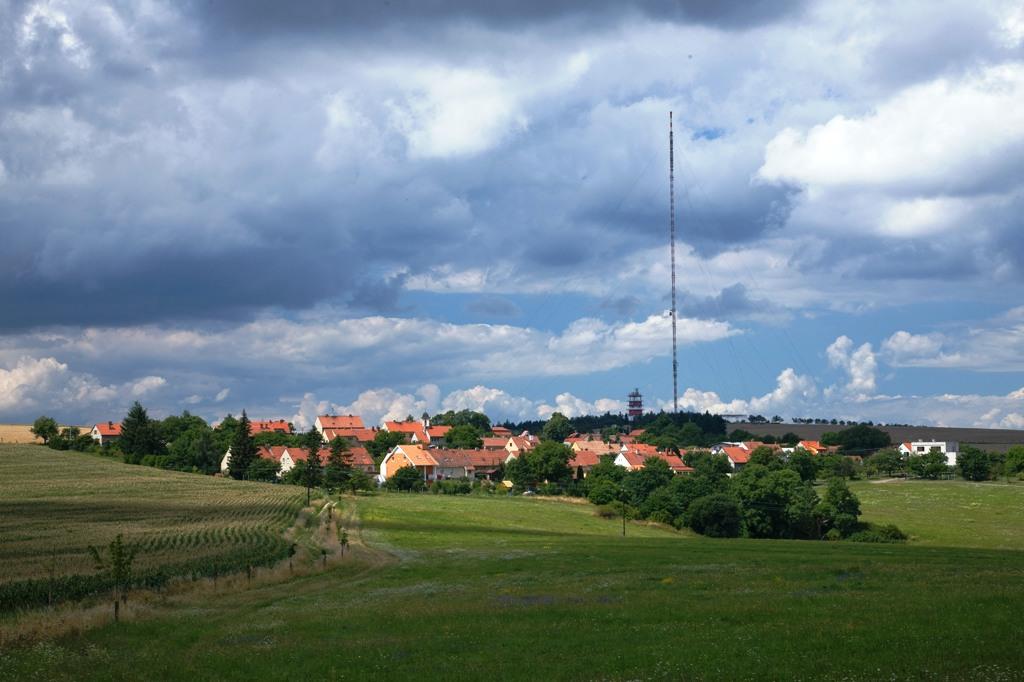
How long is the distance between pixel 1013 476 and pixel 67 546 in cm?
17669

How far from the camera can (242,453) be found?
187 meters

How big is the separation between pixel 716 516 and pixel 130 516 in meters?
69.0

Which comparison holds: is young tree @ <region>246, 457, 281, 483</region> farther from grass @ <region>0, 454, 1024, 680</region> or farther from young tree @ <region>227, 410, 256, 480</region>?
grass @ <region>0, 454, 1024, 680</region>

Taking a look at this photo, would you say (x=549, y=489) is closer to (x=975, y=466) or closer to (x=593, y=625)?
(x=975, y=466)

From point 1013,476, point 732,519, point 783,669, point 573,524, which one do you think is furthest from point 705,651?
point 1013,476

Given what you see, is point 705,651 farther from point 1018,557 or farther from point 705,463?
point 705,463

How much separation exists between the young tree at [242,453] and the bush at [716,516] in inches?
4044

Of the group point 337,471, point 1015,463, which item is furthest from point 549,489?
point 1015,463

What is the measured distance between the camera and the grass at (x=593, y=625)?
84.4 feet

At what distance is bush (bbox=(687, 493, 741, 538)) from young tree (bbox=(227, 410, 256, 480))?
103 meters

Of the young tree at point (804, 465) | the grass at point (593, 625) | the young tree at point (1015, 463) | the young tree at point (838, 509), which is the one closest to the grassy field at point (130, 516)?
the grass at point (593, 625)

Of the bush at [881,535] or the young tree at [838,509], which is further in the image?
the young tree at [838,509]

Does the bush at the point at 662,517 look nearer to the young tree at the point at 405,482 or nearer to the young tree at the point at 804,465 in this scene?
the young tree at the point at 405,482

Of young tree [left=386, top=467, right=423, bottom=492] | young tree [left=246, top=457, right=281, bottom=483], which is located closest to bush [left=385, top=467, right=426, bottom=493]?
young tree [left=386, top=467, right=423, bottom=492]
